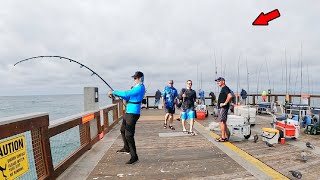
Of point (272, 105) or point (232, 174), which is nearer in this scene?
point (232, 174)

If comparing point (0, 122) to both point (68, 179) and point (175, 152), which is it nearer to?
point (68, 179)

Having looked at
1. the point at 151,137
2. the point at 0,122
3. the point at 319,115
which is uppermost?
the point at 0,122

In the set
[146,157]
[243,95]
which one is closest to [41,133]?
[146,157]

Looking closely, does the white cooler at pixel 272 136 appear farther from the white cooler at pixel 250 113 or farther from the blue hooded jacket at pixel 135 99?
the blue hooded jacket at pixel 135 99

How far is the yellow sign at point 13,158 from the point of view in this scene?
10.4 feet

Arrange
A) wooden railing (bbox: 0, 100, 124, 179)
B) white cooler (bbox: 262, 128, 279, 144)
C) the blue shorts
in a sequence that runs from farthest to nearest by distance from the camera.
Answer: the blue shorts
white cooler (bbox: 262, 128, 279, 144)
wooden railing (bbox: 0, 100, 124, 179)

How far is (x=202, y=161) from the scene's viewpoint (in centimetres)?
568

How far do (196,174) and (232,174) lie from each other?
26.5 inches

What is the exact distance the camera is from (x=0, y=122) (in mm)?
3092

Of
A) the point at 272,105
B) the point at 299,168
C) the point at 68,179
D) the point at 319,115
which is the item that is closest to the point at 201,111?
the point at 272,105

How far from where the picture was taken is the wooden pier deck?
4797 mm

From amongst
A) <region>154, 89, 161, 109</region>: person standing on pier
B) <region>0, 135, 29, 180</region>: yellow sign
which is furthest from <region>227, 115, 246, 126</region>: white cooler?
<region>154, 89, 161, 109</region>: person standing on pier

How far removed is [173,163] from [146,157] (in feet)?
2.76

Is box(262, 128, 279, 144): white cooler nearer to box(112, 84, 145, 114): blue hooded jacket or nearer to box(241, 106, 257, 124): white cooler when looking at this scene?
box(241, 106, 257, 124): white cooler
